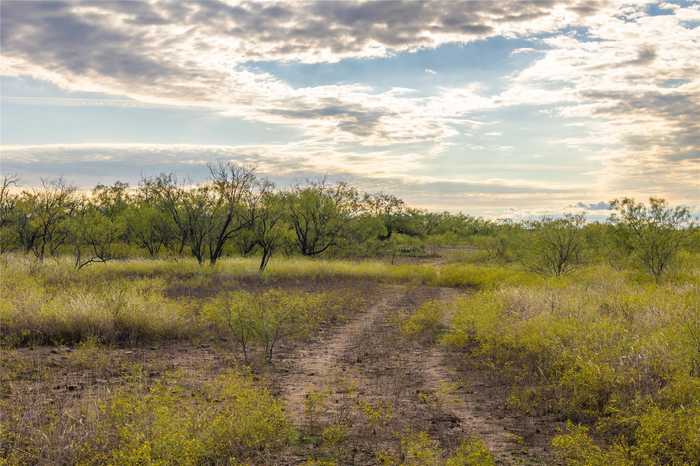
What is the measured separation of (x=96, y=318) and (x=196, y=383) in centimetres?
537

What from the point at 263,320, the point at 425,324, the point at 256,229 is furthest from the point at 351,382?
the point at 256,229

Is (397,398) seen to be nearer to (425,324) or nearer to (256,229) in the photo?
(425,324)

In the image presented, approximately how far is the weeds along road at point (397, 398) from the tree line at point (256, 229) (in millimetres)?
16311

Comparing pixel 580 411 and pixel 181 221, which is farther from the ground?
pixel 181 221

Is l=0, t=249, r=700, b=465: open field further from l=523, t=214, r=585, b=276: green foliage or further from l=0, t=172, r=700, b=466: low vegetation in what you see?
l=523, t=214, r=585, b=276: green foliage

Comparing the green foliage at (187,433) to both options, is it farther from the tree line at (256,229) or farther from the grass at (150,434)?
the tree line at (256,229)

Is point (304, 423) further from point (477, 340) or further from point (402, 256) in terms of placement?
point (402, 256)

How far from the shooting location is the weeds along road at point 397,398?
7345 mm

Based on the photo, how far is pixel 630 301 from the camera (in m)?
14.3

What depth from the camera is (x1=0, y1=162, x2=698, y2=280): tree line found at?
25312 mm

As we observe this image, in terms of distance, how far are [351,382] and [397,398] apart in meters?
1.47

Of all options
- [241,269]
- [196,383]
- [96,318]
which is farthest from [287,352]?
[241,269]

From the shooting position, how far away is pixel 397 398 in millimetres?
9164

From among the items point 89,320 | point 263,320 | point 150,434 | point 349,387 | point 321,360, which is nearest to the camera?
point 150,434
